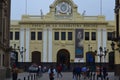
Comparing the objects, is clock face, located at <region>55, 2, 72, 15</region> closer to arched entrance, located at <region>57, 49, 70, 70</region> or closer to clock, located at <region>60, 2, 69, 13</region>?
clock, located at <region>60, 2, 69, 13</region>

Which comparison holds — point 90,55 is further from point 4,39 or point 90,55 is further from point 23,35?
point 4,39

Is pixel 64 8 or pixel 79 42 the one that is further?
pixel 64 8

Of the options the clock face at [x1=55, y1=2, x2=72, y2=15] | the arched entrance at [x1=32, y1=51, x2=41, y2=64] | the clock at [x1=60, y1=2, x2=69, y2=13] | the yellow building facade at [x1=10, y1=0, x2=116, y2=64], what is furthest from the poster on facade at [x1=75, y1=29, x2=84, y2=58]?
the arched entrance at [x1=32, y1=51, x2=41, y2=64]

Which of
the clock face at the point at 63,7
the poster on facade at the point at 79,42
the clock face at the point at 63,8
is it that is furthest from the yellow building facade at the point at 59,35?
the clock face at the point at 63,7

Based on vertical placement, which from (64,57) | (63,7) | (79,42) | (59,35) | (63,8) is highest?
(63,7)

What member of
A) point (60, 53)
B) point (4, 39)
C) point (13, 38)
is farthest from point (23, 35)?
point (4, 39)

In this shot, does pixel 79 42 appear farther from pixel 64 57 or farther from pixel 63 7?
pixel 63 7

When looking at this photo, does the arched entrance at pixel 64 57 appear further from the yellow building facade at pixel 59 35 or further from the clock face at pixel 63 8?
the clock face at pixel 63 8

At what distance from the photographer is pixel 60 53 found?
3861 inches

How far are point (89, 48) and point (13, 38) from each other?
1686cm

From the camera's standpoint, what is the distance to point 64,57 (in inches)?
3883

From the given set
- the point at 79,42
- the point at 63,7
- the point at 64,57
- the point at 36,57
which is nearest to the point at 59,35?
the point at 79,42

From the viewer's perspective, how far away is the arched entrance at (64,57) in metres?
97.6

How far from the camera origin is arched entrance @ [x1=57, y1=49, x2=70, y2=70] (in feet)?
320
